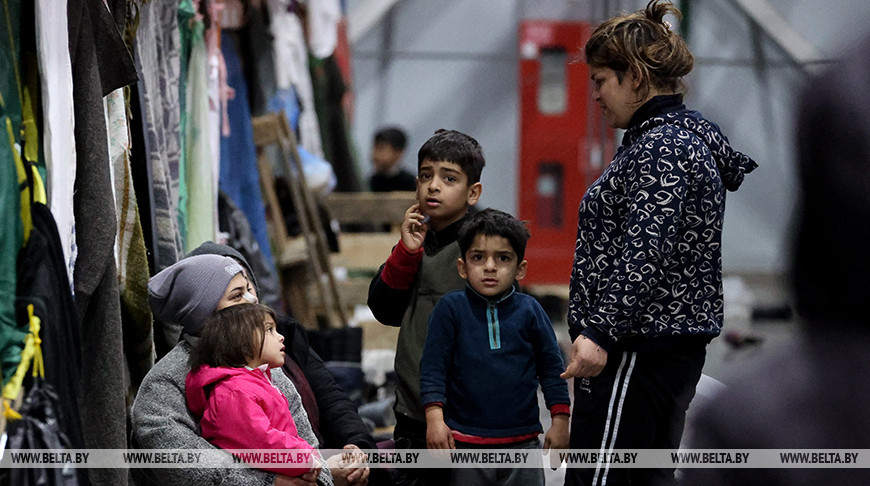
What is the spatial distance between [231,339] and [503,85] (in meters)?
8.83

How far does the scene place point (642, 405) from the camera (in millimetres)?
2602

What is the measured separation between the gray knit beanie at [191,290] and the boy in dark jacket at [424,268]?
0.43 meters

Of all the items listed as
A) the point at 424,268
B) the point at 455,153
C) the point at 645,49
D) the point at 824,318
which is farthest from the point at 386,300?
the point at 824,318

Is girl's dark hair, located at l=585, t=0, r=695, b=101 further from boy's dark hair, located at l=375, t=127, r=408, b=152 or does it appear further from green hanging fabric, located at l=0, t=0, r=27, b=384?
boy's dark hair, located at l=375, t=127, r=408, b=152

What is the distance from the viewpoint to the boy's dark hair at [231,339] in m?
2.65

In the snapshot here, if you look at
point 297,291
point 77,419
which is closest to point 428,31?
point 297,291

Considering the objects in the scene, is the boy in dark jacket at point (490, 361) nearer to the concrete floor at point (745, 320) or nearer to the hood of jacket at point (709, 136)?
the hood of jacket at point (709, 136)

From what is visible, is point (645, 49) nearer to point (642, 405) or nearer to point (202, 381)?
point (642, 405)

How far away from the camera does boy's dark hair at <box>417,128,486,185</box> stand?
3.03 metres

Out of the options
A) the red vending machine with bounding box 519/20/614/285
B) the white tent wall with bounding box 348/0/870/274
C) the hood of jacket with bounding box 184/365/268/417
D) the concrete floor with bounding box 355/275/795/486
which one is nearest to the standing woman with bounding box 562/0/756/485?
the hood of jacket with bounding box 184/365/268/417

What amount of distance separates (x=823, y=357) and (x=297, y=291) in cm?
498

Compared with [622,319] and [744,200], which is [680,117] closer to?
[622,319]

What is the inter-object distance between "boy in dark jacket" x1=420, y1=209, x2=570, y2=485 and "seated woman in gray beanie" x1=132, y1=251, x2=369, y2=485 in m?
0.31

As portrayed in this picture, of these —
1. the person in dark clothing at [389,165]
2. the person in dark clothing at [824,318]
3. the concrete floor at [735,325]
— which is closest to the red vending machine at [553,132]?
the concrete floor at [735,325]
